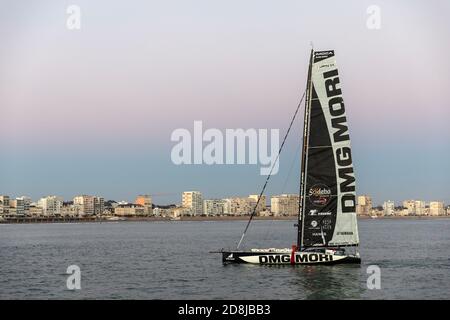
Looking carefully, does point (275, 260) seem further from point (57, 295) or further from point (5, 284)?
point (5, 284)

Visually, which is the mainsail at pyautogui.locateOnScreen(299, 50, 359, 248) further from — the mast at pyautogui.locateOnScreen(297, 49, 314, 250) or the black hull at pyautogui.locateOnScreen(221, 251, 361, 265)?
the black hull at pyautogui.locateOnScreen(221, 251, 361, 265)

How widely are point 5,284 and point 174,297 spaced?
15.4m

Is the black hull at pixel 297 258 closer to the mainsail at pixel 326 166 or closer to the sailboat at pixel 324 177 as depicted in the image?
the sailboat at pixel 324 177

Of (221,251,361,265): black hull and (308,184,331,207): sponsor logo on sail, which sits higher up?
(308,184,331,207): sponsor logo on sail

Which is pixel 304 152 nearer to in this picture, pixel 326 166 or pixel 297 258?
pixel 326 166

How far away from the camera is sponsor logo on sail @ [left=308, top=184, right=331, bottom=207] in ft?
155

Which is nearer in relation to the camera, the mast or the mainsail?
the mainsail

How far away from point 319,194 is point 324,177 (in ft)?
4.40

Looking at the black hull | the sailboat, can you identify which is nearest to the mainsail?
the sailboat

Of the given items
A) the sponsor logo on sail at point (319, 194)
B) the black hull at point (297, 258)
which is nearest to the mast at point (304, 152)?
the sponsor logo on sail at point (319, 194)

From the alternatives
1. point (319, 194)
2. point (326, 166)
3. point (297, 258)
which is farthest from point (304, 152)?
point (297, 258)

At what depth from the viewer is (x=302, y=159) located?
47250mm

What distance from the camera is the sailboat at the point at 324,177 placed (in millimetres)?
46125
